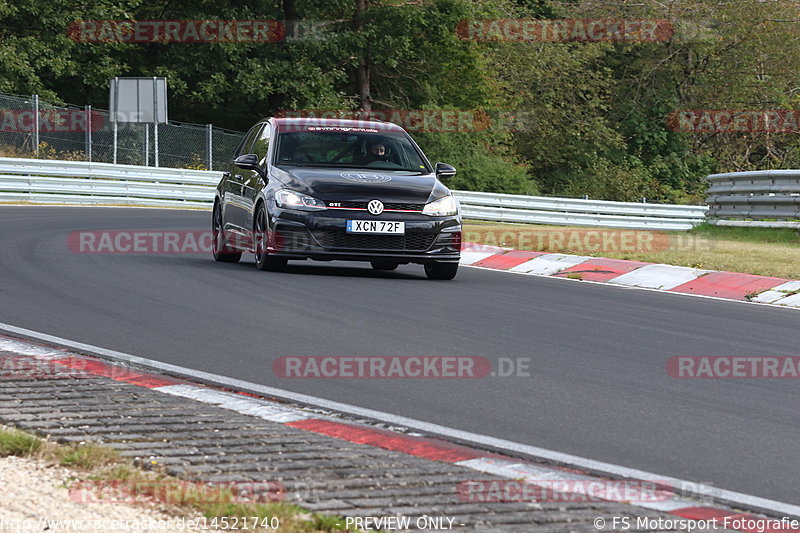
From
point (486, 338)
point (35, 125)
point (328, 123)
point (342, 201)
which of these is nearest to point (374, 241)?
point (342, 201)

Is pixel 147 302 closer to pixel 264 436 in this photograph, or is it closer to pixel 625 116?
pixel 264 436

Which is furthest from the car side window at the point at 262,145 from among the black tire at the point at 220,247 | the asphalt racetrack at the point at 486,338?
the asphalt racetrack at the point at 486,338

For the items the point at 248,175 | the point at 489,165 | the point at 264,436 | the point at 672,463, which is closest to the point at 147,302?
the point at 248,175

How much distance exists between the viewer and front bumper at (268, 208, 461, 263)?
12812 millimetres

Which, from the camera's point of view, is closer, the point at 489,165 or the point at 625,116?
the point at 489,165

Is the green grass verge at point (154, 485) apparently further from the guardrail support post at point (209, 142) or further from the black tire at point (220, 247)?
the guardrail support post at point (209, 142)

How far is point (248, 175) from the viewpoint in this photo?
14195mm

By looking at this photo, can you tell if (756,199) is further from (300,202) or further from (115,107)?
(115,107)

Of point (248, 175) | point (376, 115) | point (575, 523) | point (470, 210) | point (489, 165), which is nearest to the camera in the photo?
point (575, 523)

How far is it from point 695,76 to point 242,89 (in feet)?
60.1

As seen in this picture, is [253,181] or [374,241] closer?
[374,241]

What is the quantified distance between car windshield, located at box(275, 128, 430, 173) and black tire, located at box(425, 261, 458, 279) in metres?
1.12

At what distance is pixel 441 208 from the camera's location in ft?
43.5

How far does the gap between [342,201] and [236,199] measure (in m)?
1.99
